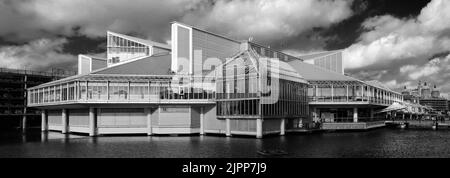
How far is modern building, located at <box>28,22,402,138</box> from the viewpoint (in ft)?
225

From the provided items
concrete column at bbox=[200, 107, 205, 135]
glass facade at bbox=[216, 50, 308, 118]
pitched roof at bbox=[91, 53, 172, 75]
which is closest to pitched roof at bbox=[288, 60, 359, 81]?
glass facade at bbox=[216, 50, 308, 118]

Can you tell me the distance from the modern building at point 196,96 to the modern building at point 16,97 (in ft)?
130

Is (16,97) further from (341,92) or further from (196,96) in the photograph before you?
(341,92)

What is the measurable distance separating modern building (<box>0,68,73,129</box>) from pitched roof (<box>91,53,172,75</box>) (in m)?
63.3

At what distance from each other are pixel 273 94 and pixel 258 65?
22.2ft

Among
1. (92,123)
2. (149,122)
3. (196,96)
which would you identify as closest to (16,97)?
(92,123)

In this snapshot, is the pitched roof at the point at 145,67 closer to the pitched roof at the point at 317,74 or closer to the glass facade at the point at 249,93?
the glass facade at the point at 249,93

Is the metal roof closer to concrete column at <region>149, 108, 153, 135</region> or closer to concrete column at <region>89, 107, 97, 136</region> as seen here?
concrete column at <region>89, 107, 97, 136</region>

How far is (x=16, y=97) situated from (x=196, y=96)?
87821mm

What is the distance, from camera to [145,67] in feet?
285

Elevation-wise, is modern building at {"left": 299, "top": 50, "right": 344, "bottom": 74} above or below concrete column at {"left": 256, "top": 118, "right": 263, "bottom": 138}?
above

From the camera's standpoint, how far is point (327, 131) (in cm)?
8262
